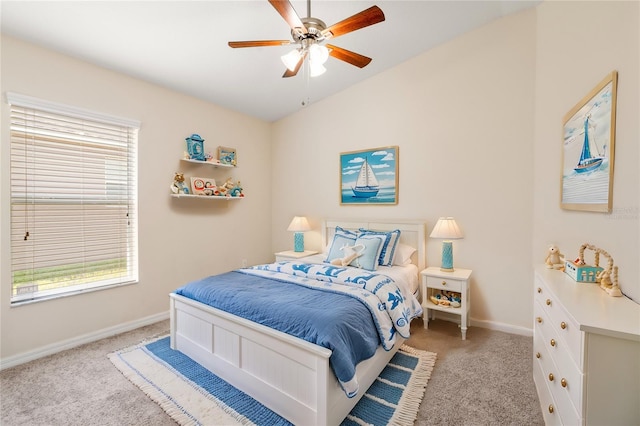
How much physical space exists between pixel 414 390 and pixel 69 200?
326cm

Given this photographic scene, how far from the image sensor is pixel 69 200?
255 cm

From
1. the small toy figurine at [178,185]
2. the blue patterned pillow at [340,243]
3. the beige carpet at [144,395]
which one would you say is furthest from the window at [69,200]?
the blue patterned pillow at [340,243]

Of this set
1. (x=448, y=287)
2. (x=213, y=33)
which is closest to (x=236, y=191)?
(x=213, y=33)

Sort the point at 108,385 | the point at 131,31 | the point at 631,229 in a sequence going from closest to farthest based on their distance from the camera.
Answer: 1. the point at 631,229
2. the point at 108,385
3. the point at 131,31

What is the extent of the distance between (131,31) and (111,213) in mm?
1674

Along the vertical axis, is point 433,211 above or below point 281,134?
below

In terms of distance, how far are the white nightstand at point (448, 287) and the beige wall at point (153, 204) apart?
99.2 inches

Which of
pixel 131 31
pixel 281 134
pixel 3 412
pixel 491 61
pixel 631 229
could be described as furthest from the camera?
pixel 281 134

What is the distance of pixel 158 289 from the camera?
10.4 feet

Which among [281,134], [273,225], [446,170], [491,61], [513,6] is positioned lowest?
[273,225]

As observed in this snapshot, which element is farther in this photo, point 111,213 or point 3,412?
point 111,213

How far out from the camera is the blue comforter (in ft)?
5.18

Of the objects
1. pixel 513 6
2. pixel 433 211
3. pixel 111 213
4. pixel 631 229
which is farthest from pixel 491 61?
pixel 111 213

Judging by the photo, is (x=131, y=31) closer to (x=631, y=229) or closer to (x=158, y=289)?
(x=158, y=289)
